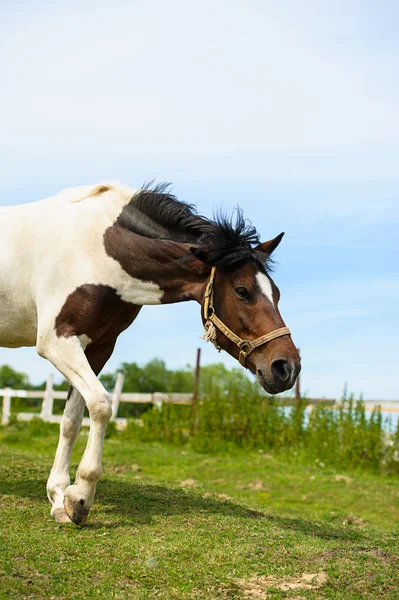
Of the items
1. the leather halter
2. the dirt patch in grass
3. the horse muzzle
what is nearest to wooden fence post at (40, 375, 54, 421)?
the leather halter

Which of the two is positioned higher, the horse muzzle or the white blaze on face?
the white blaze on face

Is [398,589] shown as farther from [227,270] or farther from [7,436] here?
[7,436]

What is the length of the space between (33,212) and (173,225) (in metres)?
1.57

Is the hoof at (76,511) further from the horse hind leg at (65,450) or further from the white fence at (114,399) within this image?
the white fence at (114,399)

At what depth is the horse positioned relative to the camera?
607cm

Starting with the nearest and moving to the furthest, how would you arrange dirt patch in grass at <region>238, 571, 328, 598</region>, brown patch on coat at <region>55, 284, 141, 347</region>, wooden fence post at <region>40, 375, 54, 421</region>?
dirt patch in grass at <region>238, 571, 328, 598</region> → brown patch on coat at <region>55, 284, 141, 347</region> → wooden fence post at <region>40, 375, 54, 421</region>

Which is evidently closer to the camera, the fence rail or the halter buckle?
the halter buckle

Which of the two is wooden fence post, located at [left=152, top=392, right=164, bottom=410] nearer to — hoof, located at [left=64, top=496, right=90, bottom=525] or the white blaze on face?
hoof, located at [left=64, top=496, right=90, bottom=525]

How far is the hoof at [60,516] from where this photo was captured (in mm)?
6285

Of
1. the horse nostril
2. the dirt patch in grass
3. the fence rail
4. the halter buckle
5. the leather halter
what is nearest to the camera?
the dirt patch in grass

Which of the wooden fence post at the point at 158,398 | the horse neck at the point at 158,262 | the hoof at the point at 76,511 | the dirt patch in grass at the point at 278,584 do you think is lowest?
the dirt patch in grass at the point at 278,584

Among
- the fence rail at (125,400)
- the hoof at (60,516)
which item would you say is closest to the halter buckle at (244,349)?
the hoof at (60,516)

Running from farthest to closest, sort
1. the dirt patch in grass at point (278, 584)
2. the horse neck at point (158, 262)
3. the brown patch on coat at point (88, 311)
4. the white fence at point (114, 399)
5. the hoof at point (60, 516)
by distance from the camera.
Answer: the white fence at point (114, 399) < the horse neck at point (158, 262) < the brown patch on coat at point (88, 311) < the hoof at point (60, 516) < the dirt patch in grass at point (278, 584)

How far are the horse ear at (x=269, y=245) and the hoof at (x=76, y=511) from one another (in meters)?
2.81
